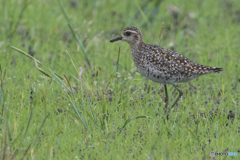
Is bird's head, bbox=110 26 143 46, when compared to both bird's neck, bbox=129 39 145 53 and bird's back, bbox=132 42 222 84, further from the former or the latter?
bird's back, bbox=132 42 222 84

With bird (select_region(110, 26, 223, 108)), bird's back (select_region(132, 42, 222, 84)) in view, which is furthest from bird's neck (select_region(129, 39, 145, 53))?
bird's back (select_region(132, 42, 222, 84))

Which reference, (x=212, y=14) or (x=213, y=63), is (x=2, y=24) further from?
(x=212, y=14)

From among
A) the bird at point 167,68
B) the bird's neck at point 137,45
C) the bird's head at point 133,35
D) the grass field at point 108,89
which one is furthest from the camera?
the bird's head at point 133,35

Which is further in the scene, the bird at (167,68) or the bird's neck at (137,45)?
the bird's neck at (137,45)

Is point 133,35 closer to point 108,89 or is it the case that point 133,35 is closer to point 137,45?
point 137,45

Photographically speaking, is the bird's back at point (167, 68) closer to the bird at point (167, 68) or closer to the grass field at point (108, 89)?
the bird at point (167, 68)

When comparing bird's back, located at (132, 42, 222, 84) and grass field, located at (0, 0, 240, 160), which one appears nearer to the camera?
grass field, located at (0, 0, 240, 160)

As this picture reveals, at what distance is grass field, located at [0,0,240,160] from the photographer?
4688 mm

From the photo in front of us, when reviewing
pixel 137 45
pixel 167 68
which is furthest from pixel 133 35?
pixel 167 68

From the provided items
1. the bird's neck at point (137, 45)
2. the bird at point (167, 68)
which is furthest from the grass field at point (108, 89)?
the bird's neck at point (137, 45)

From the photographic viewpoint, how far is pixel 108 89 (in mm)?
6293

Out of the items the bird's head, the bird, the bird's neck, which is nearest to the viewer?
the bird

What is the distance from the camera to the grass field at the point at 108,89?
15.4 ft

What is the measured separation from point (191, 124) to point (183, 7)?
19.5 ft
